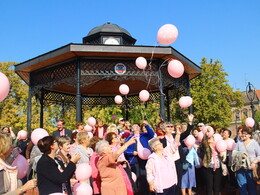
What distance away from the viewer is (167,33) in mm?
6383

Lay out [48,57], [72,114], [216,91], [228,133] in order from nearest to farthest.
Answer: [228,133], [48,57], [72,114], [216,91]

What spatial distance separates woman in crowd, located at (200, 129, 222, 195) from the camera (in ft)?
19.0

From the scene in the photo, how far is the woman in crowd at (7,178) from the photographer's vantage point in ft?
8.54

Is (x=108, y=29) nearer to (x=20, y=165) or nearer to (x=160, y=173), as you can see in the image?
(x=160, y=173)

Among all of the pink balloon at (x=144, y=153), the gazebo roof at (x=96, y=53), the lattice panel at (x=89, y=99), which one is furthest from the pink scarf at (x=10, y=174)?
the lattice panel at (x=89, y=99)

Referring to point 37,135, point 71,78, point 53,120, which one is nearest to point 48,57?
point 71,78

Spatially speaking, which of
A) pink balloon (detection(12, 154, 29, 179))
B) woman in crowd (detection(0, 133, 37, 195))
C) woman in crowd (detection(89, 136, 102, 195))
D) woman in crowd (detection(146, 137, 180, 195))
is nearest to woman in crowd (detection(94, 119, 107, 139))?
woman in crowd (detection(89, 136, 102, 195))

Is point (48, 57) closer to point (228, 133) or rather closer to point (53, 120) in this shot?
point (228, 133)

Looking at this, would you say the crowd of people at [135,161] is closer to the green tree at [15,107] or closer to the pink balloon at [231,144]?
the pink balloon at [231,144]

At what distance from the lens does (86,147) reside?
4.64 m

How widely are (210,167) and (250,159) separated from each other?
35.1 inches

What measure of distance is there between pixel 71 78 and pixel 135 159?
5.04 metres

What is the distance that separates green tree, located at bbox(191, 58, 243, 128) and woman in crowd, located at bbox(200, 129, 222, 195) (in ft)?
80.0

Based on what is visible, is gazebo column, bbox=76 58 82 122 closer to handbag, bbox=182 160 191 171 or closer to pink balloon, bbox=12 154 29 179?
handbag, bbox=182 160 191 171
